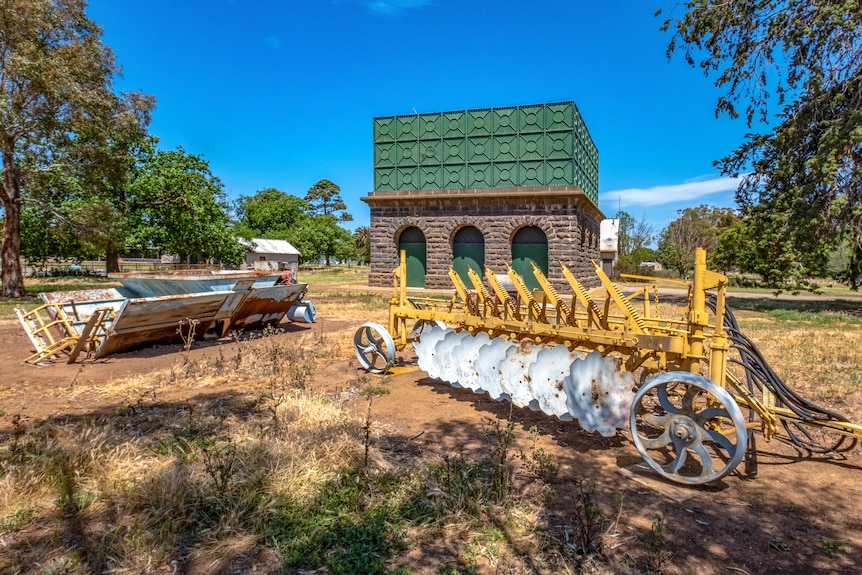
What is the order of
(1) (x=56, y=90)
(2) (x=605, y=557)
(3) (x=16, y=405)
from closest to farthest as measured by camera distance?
1. (2) (x=605, y=557)
2. (3) (x=16, y=405)
3. (1) (x=56, y=90)

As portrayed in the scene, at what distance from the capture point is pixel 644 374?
5906mm

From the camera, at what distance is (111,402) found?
5.65m

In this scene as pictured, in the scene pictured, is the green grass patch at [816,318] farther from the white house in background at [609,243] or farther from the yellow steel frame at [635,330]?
the white house in background at [609,243]

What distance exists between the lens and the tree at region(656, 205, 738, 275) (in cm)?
4791

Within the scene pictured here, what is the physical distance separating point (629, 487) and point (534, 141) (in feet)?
64.7

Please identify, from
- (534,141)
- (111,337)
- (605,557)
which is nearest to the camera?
(605,557)

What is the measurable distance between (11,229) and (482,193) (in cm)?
1897

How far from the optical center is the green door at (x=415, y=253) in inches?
934

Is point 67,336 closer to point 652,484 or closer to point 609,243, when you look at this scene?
point 652,484

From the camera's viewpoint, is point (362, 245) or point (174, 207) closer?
point (174, 207)

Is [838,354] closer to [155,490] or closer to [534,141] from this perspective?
[155,490]

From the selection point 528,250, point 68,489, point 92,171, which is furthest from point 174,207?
point 68,489

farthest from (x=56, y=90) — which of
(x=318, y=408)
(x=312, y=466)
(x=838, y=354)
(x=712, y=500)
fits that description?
(x=838, y=354)

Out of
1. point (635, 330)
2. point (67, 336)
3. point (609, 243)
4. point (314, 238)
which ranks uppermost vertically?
point (314, 238)
